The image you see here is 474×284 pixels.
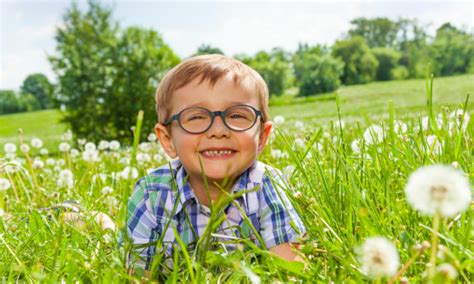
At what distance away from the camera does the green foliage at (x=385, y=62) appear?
66.9 meters

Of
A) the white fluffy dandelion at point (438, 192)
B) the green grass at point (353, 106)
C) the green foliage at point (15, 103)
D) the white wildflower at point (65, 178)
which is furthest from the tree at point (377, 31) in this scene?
the white fluffy dandelion at point (438, 192)

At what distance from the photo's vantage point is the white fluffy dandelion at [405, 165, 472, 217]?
946mm

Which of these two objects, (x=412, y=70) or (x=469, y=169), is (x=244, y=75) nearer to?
(x=469, y=169)

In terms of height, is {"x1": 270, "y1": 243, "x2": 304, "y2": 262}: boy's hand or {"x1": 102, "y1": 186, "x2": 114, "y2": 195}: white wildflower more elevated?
{"x1": 102, "y1": 186, "x2": 114, "y2": 195}: white wildflower

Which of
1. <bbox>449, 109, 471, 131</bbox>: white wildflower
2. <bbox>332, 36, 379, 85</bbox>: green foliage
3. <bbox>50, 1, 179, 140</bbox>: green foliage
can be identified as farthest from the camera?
<bbox>332, 36, 379, 85</bbox>: green foliage

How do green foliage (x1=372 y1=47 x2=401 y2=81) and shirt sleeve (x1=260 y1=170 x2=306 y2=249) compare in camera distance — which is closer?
shirt sleeve (x1=260 y1=170 x2=306 y2=249)

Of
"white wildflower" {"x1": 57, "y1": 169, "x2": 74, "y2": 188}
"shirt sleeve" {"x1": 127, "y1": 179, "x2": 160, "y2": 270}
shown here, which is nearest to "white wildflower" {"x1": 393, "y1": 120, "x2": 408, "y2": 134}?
"shirt sleeve" {"x1": 127, "y1": 179, "x2": 160, "y2": 270}

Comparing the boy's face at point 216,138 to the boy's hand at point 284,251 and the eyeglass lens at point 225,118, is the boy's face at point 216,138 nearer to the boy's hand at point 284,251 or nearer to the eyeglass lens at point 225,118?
the eyeglass lens at point 225,118

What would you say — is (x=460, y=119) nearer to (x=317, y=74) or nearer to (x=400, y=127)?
(x=400, y=127)

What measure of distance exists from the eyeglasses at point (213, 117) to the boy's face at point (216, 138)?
2 cm

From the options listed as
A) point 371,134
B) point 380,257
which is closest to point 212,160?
point 371,134

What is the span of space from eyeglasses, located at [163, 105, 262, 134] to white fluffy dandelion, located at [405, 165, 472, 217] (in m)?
1.50

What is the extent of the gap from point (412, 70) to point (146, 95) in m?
52.3

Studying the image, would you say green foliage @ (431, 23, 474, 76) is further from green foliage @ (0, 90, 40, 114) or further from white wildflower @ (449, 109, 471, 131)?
white wildflower @ (449, 109, 471, 131)
